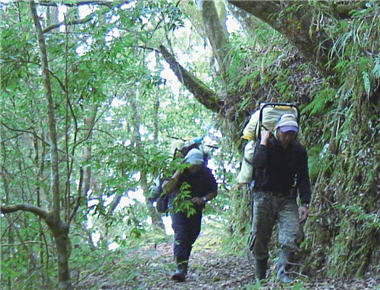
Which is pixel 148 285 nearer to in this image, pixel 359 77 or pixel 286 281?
pixel 286 281

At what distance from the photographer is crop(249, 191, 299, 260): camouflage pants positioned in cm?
643

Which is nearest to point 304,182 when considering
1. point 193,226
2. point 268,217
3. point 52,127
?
point 268,217

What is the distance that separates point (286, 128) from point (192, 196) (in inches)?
85.6

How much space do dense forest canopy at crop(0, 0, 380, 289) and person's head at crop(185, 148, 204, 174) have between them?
1.18 feet

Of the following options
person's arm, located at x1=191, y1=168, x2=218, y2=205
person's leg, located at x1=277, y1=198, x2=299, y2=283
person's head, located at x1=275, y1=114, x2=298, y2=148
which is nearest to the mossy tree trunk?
person's leg, located at x1=277, y1=198, x2=299, y2=283

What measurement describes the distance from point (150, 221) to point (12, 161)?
31.0 feet

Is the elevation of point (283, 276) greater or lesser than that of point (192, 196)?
lesser

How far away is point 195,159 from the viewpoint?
768 cm

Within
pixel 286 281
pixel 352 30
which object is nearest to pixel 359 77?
pixel 352 30

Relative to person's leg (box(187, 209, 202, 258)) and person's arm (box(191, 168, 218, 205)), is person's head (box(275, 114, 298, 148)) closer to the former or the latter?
person's arm (box(191, 168, 218, 205))

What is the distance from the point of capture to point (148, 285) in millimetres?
7152

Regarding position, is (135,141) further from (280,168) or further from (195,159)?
(280,168)

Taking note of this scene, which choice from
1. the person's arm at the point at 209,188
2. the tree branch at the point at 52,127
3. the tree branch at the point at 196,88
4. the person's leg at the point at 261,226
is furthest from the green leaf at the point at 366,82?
the tree branch at the point at 196,88

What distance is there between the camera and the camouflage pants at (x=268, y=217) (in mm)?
6434
